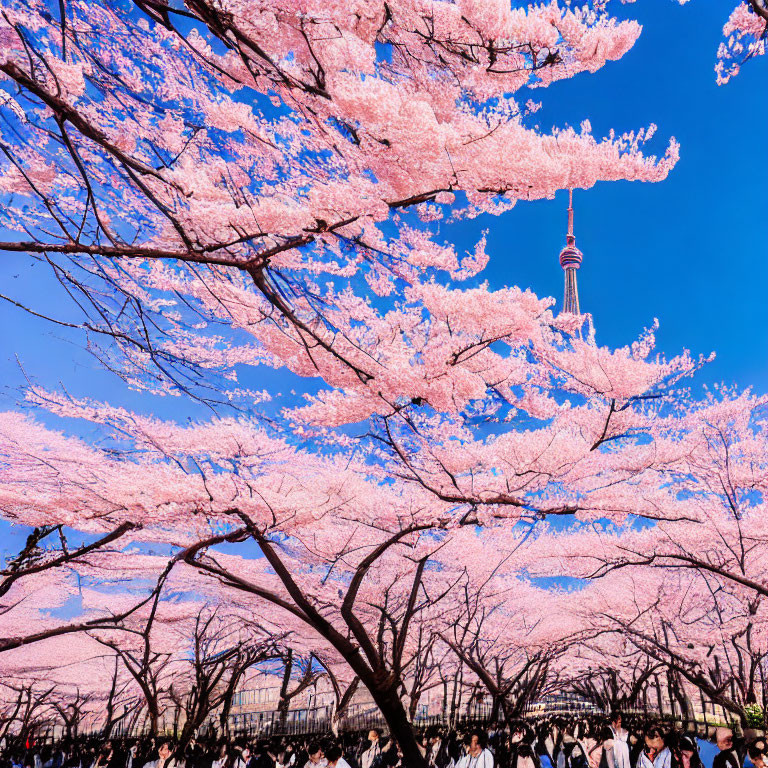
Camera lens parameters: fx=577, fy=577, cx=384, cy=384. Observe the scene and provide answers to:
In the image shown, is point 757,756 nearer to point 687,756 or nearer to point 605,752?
point 687,756

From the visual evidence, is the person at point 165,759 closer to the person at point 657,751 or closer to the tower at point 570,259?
the person at point 657,751

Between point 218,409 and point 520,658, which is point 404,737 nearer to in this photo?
point 218,409

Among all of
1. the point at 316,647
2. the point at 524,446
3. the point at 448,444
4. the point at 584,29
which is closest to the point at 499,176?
the point at 584,29

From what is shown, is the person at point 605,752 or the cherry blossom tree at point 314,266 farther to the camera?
the person at point 605,752

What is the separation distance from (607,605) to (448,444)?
14174 mm

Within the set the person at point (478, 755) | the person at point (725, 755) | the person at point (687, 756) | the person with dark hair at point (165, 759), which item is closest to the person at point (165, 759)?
the person with dark hair at point (165, 759)

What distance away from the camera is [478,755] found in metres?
8.23

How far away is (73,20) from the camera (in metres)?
4.85

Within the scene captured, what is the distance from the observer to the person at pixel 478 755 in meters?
8.11

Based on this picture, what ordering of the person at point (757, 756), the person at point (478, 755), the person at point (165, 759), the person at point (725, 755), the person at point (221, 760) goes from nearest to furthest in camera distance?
the person at point (757, 756)
the person at point (725, 755)
the person at point (478, 755)
the person at point (165, 759)
the person at point (221, 760)

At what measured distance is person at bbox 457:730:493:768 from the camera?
811cm

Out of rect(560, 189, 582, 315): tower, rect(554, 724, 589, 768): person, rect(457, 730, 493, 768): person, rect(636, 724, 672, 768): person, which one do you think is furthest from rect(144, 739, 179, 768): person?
rect(560, 189, 582, 315): tower

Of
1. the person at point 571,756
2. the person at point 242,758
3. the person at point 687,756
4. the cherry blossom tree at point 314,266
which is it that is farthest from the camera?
the person at point 242,758

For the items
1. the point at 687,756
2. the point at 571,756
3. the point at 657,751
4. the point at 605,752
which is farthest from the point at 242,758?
the point at 687,756
